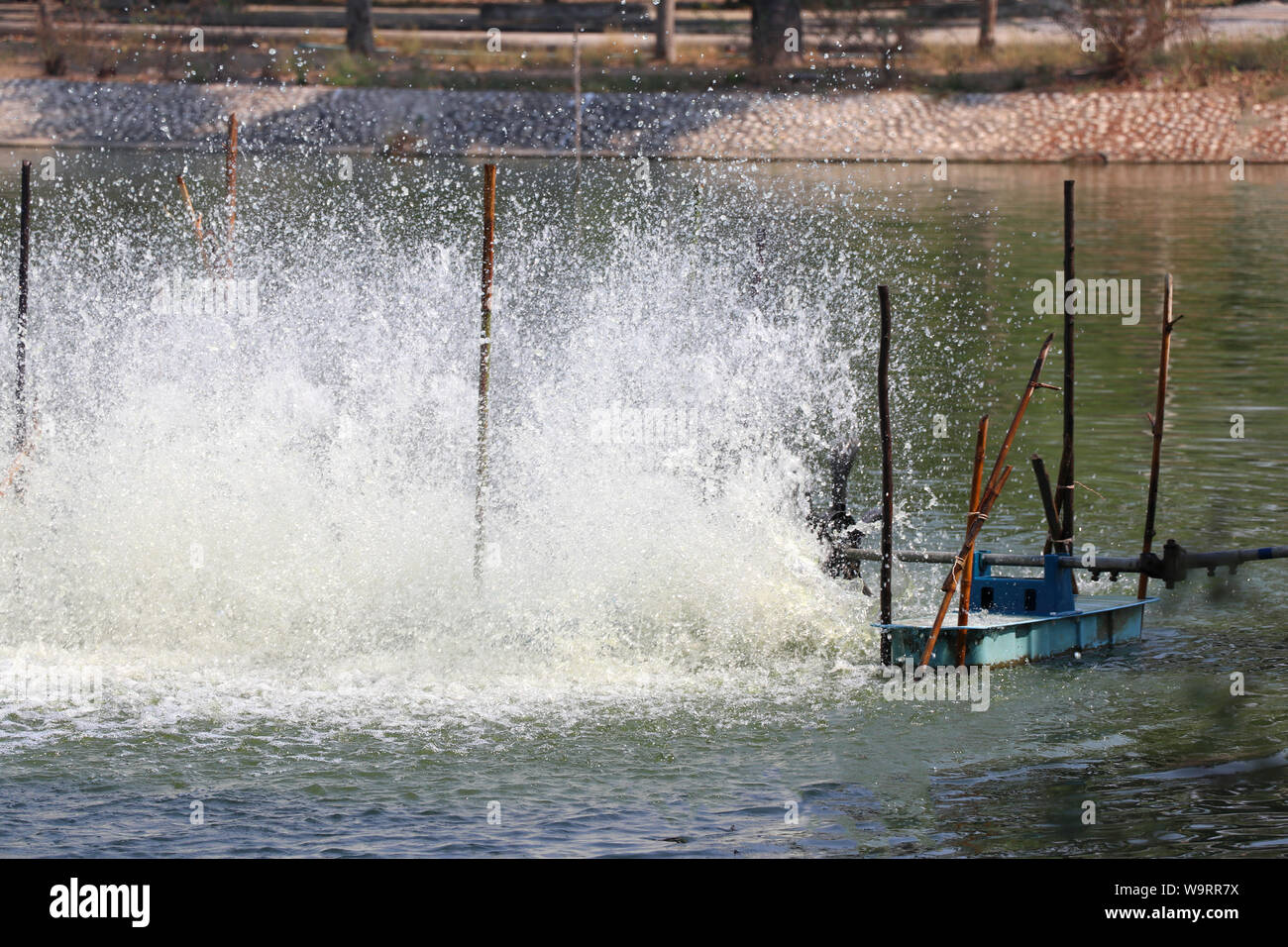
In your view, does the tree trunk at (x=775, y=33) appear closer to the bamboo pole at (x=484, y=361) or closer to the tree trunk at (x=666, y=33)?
the tree trunk at (x=666, y=33)

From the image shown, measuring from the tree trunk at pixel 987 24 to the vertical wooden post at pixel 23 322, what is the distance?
45.4 meters

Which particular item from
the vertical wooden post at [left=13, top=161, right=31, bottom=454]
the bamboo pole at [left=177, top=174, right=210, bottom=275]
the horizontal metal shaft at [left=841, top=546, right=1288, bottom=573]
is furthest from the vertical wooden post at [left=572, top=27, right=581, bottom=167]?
the horizontal metal shaft at [left=841, top=546, right=1288, bottom=573]

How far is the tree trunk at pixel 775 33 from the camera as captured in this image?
57.6 metres

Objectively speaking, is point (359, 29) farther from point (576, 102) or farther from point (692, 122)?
point (692, 122)

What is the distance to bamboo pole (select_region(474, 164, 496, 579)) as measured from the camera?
15703 mm

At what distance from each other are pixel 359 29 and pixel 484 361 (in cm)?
4562

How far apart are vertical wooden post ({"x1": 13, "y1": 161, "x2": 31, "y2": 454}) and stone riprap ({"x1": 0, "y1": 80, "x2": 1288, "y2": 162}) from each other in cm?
3568

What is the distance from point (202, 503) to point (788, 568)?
556 centimetres

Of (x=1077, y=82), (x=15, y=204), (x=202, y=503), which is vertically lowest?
(x=202, y=503)

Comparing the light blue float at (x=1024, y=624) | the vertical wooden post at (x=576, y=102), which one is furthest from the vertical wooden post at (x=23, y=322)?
the vertical wooden post at (x=576, y=102)

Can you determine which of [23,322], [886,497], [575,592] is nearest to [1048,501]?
[886,497]
